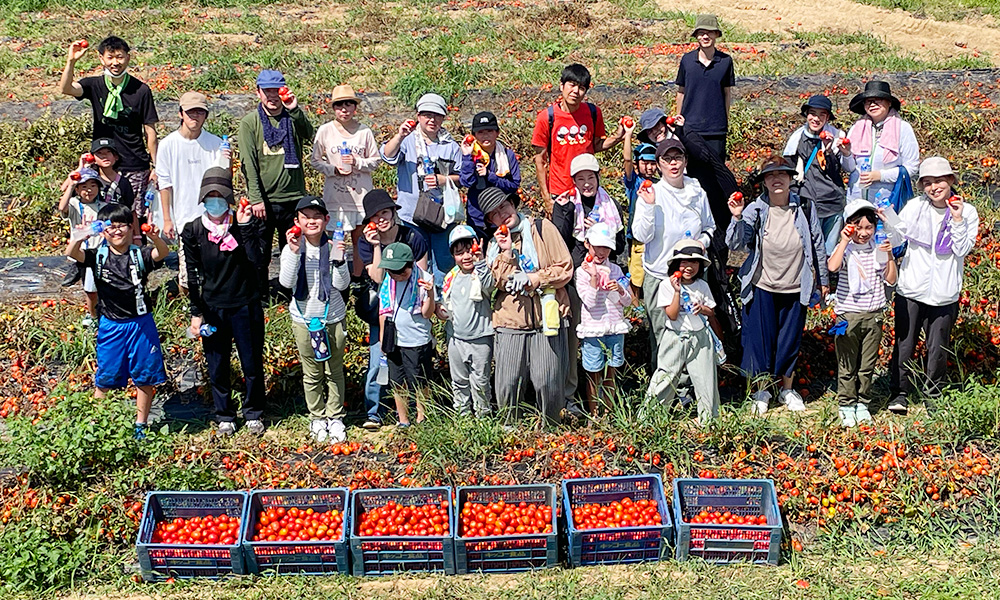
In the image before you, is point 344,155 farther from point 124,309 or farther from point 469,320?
point 124,309

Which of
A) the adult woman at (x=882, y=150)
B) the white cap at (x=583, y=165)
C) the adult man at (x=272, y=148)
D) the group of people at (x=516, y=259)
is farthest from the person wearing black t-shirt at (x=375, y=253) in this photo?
the adult woman at (x=882, y=150)

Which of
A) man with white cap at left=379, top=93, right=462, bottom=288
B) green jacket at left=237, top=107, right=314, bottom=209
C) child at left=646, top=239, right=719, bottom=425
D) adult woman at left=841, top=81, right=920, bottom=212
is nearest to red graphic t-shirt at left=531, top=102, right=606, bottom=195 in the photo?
man with white cap at left=379, top=93, right=462, bottom=288

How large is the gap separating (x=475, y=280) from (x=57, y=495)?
9.99ft

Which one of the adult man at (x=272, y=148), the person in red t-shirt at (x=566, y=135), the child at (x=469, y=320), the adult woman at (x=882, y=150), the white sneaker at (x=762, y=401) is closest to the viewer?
the child at (x=469, y=320)

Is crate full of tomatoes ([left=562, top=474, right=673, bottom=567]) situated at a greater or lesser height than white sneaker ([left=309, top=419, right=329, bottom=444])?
lesser

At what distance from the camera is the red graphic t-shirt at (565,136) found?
880 cm

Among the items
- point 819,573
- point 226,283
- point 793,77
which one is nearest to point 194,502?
point 226,283

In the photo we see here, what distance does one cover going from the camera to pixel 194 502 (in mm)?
7000

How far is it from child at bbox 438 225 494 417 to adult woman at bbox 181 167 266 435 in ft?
4.53

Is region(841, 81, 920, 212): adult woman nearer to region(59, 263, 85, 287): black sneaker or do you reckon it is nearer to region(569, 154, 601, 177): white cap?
region(569, 154, 601, 177): white cap

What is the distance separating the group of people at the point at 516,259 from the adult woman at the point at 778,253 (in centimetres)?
2

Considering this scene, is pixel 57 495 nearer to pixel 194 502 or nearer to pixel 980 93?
pixel 194 502

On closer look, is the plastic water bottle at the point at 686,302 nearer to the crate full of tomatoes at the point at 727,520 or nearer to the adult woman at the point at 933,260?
the crate full of tomatoes at the point at 727,520

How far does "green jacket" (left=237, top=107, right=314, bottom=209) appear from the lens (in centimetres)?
841
